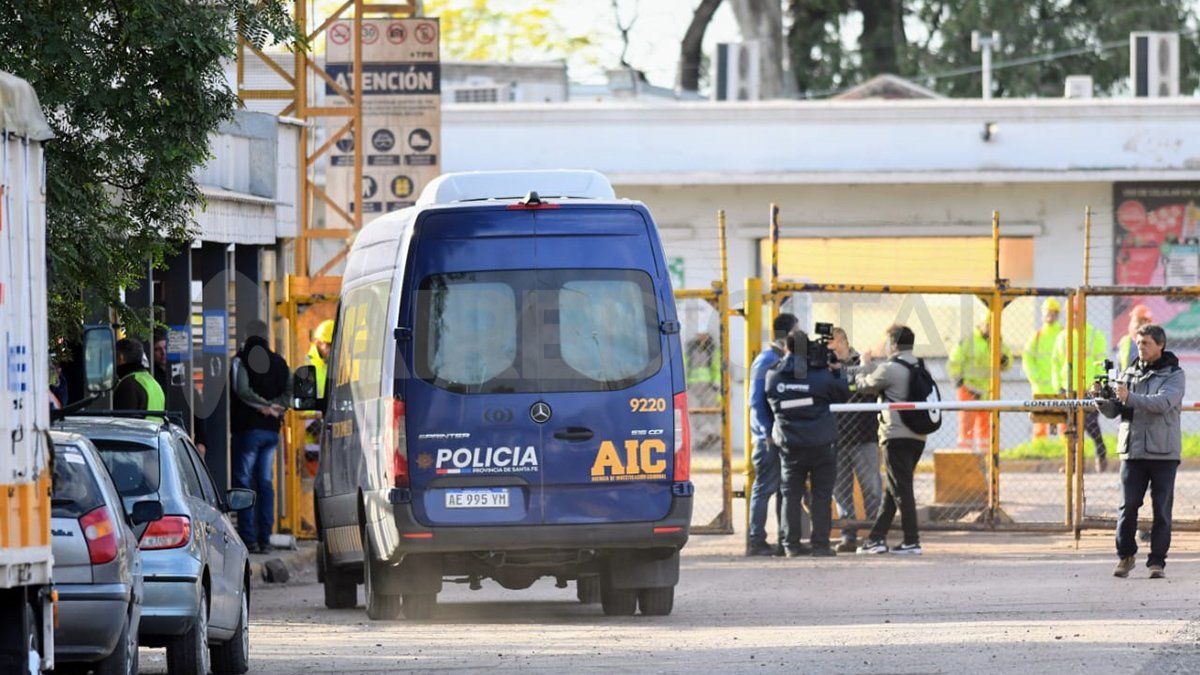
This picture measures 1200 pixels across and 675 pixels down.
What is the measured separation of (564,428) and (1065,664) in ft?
12.1

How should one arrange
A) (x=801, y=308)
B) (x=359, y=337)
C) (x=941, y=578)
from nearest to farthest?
(x=359, y=337) → (x=941, y=578) → (x=801, y=308)

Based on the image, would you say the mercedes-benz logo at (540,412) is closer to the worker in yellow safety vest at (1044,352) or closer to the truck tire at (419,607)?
the truck tire at (419,607)

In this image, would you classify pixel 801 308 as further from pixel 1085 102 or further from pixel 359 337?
pixel 359 337

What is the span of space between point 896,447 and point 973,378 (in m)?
8.62

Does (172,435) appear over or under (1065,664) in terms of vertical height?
over

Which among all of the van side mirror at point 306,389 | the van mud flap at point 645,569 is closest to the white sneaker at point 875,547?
the van mud flap at point 645,569

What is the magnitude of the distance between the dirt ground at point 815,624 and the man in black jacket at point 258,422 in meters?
0.75

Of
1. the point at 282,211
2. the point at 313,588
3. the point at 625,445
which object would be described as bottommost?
the point at 313,588

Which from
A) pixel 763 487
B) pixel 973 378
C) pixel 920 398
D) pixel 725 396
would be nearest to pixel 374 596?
pixel 763 487

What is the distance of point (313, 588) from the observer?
1816cm

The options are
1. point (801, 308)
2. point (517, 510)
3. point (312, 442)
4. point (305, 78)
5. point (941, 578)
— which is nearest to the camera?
point (517, 510)

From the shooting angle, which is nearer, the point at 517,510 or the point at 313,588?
the point at 517,510

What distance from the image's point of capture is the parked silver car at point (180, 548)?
1106 cm

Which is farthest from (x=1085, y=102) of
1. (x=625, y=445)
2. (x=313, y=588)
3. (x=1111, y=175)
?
(x=625, y=445)
